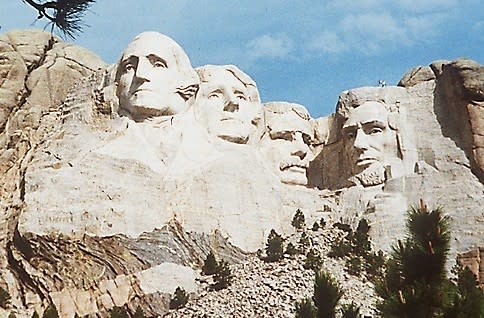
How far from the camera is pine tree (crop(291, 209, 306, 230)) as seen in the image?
88.1ft

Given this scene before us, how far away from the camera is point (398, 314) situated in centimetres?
1394

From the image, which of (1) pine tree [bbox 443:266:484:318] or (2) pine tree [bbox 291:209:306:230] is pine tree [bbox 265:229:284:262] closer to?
(2) pine tree [bbox 291:209:306:230]

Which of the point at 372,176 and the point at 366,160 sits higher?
the point at 366,160

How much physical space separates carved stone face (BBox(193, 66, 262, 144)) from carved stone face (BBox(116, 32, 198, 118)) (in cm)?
60

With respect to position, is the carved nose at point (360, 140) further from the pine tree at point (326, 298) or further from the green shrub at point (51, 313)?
the pine tree at point (326, 298)

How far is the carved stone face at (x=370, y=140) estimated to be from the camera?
92.4 feet

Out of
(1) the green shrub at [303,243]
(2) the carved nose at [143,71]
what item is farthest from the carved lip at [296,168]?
(2) the carved nose at [143,71]

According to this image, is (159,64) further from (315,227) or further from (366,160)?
(366,160)

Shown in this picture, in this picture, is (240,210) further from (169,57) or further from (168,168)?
(169,57)

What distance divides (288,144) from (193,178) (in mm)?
4389

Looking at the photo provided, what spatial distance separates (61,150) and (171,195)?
2.98m

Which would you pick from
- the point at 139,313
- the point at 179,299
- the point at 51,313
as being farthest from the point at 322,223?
the point at 51,313

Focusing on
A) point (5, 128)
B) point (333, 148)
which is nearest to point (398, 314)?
point (333, 148)

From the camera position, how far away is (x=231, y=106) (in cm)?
2816
